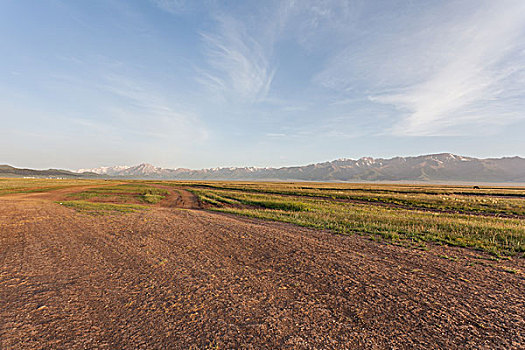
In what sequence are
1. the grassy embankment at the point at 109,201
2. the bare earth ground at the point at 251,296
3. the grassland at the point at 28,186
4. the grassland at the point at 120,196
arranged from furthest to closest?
the grassland at the point at 28,186 → the grassland at the point at 120,196 → the grassy embankment at the point at 109,201 → the bare earth ground at the point at 251,296

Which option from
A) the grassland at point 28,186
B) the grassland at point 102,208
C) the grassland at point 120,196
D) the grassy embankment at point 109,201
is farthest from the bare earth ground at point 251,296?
the grassland at point 28,186

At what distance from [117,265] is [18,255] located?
4636 mm

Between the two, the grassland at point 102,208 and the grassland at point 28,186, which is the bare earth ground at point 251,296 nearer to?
the grassland at point 102,208

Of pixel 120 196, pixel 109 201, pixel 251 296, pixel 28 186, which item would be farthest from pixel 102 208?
pixel 28 186

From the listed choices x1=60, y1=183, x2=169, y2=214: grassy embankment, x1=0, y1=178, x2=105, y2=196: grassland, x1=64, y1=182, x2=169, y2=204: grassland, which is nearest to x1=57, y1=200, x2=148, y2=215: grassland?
x1=60, y1=183, x2=169, y2=214: grassy embankment

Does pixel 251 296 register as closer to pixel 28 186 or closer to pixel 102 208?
pixel 102 208

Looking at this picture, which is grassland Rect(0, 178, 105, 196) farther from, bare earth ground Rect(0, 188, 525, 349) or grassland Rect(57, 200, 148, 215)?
bare earth ground Rect(0, 188, 525, 349)

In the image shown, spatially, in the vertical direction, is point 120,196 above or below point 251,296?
below

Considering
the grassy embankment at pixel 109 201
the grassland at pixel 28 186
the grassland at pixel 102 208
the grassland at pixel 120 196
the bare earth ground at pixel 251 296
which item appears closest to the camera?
the bare earth ground at pixel 251 296

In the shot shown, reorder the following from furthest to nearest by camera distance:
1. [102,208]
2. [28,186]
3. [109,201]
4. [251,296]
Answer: [28,186] → [109,201] → [102,208] → [251,296]

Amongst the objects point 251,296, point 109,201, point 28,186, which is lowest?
point 109,201

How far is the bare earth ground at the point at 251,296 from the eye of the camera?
418cm

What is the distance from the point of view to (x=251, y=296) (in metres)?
5.73

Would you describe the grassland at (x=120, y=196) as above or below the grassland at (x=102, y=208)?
below
